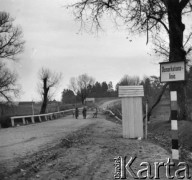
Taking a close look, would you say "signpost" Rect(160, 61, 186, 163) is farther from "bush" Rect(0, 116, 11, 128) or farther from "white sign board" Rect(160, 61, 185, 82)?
"bush" Rect(0, 116, 11, 128)

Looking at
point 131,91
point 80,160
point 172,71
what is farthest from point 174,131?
point 131,91

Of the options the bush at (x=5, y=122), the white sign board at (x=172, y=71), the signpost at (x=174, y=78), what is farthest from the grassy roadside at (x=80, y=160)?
the bush at (x=5, y=122)

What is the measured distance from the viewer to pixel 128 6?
1742 centimetres

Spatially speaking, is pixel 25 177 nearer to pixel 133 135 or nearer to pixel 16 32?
pixel 133 135

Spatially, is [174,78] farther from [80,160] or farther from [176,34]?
[176,34]

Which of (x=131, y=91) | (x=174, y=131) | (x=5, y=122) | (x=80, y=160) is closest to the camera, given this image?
(x=174, y=131)

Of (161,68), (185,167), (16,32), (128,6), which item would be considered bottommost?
(185,167)

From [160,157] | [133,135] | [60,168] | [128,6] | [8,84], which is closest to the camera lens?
[60,168]

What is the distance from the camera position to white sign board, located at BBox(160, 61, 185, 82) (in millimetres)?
8141

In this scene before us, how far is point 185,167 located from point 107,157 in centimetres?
225

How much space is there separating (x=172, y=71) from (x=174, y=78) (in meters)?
0.18

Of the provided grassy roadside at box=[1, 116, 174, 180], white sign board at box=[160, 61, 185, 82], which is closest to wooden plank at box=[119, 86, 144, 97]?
grassy roadside at box=[1, 116, 174, 180]

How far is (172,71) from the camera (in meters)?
8.27

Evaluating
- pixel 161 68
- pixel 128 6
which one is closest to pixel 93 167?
pixel 161 68
